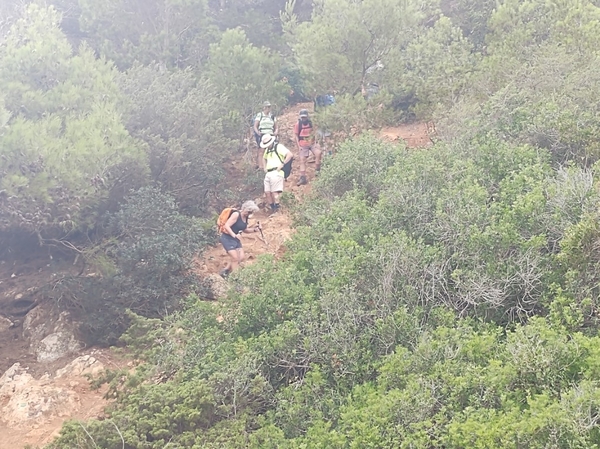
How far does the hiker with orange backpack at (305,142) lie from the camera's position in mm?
12078

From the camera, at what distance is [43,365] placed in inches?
317

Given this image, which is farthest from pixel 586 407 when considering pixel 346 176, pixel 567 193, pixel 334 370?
pixel 346 176

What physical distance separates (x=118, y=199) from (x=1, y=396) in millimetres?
3844

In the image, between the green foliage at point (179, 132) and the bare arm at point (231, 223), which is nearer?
the bare arm at point (231, 223)

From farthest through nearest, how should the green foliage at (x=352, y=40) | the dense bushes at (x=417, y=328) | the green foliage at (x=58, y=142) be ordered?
the green foliage at (x=352, y=40), the green foliage at (x=58, y=142), the dense bushes at (x=417, y=328)

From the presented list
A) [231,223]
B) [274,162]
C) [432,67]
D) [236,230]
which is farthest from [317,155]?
[231,223]

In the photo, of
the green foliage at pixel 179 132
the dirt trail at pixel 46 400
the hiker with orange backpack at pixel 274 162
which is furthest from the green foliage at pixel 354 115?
the dirt trail at pixel 46 400

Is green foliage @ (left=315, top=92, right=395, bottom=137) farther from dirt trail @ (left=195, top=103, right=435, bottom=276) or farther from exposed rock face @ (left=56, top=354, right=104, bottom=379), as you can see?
exposed rock face @ (left=56, top=354, right=104, bottom=379)

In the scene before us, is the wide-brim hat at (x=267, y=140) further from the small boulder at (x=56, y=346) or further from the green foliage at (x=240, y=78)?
the small boulder at (x=56, y=346)

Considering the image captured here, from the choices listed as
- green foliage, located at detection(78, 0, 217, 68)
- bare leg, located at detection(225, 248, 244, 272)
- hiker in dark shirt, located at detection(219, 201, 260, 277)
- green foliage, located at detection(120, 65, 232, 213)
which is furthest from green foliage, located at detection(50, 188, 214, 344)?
green foliage, located at detection(78, 0, 217, 68)

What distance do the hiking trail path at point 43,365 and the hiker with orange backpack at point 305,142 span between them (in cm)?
92

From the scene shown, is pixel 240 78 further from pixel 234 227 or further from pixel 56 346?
pixel 56 346

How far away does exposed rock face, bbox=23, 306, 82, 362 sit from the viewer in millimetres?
8312

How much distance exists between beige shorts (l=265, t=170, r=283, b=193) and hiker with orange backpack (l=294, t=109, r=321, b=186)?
1.40 m
